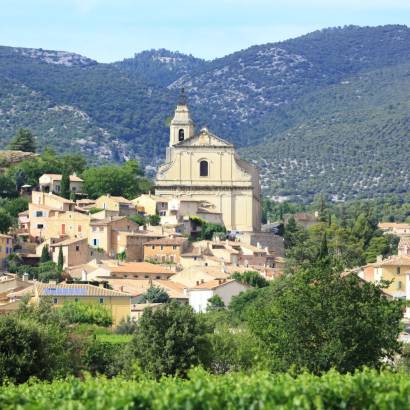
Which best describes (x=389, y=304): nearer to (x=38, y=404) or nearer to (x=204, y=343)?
(x=204, y=343)

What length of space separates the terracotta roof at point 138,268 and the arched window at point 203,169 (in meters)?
19.7

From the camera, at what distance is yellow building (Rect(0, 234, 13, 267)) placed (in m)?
105

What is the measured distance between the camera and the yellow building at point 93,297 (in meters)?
85.9

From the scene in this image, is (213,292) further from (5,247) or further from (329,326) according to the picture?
(329,326)

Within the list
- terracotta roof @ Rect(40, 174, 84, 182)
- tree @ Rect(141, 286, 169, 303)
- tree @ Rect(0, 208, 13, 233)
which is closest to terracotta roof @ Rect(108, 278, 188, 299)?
tree @ Rect(141, 286, 169, 303)

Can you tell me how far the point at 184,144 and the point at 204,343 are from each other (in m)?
65.3

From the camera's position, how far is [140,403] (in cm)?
3247

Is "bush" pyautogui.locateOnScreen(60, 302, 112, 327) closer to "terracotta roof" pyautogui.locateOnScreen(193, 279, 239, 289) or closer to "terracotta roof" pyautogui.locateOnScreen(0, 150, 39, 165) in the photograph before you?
"terracotta roof" pyautogui.locateOnScreen(193, 279, 239, 289)

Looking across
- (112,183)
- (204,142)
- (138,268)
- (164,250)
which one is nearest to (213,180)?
(204,142)

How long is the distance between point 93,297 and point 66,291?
4.31ft

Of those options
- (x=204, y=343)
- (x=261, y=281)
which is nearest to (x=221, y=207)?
(x=261, y=281)

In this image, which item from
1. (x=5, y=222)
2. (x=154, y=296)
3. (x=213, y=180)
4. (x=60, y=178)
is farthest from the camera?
(x=213, y=180)

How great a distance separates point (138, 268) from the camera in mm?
102500

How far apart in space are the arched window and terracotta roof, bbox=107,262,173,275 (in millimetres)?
19699
